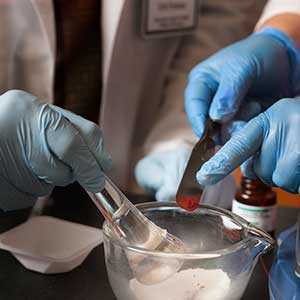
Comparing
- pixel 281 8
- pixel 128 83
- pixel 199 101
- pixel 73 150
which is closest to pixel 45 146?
pixel 73 150

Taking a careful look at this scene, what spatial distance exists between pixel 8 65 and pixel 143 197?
0.95 ft

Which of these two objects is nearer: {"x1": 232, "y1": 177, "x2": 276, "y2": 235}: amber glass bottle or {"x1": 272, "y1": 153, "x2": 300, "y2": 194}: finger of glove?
{"x1": 272, "y1": 153, "x2": 300, "y2": 194}: finger of glove

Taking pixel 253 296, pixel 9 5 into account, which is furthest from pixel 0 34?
pixel 253 296

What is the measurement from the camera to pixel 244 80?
0.86 metres

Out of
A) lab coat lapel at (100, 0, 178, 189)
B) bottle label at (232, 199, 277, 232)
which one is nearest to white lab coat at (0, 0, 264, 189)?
lab coat lapel at (100, 0, 178, 189)

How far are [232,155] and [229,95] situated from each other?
0.64 ft

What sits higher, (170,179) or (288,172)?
(288,172)

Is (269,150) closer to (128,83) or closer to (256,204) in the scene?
(256,204)

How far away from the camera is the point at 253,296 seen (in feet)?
2.26

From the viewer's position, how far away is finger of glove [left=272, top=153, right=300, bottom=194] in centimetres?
66

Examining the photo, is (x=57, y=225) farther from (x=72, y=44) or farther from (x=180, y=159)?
(x=72, y=44)

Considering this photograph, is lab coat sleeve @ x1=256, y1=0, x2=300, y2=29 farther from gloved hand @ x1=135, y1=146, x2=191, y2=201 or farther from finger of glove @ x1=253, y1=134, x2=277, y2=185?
finger of glove @ x1=253, y1=134, x2=277, y2=185

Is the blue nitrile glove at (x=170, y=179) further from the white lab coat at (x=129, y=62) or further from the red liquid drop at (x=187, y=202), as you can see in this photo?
the red liquid drop at (x=187, y=202)

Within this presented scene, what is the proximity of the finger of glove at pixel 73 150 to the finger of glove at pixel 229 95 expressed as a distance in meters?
0.24
